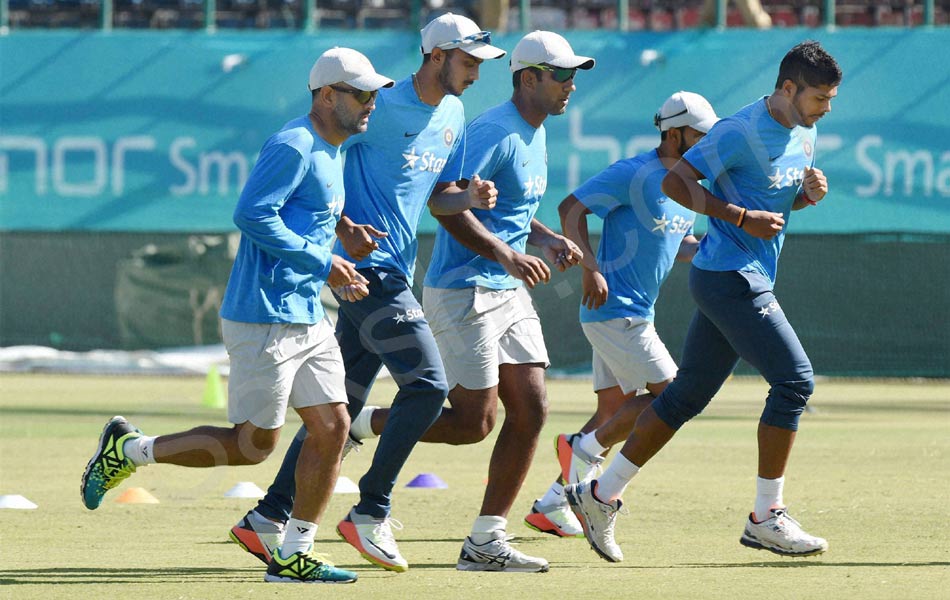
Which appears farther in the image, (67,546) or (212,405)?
(212,405)

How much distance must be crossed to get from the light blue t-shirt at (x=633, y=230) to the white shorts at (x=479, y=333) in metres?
1.13

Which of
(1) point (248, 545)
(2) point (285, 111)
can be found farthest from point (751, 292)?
(2) point (285, 111)

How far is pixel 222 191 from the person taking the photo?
27562 millimetres

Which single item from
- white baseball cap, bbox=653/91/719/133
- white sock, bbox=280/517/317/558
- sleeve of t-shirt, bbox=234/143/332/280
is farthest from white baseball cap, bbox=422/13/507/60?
white sock, bbox=280/517/317/558

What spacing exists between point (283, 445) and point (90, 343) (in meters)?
12.1

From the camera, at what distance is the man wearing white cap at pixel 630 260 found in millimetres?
9203

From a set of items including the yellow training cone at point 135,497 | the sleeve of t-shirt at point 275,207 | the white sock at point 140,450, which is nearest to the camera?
the sleeve of t-shirt at point 275,207

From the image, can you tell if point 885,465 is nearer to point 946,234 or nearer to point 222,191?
point 946,234

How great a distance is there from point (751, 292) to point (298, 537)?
2.29 meters

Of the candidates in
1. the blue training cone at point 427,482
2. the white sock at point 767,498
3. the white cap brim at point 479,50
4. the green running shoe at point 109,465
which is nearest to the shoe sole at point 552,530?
the white sock at point 767,498

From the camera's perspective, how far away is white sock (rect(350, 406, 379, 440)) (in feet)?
27.7

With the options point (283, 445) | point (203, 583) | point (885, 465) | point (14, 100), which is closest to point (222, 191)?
point (14, 100)

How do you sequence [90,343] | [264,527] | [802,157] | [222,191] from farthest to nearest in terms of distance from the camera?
[222,191] < [90,343] < [802,157] < [264,527]

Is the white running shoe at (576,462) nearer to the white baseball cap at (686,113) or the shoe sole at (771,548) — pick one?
the shoe sole at (771,548)
